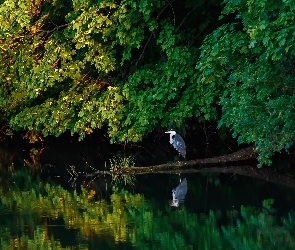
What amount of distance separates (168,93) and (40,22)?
13.3ft

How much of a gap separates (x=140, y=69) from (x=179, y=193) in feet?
15.8

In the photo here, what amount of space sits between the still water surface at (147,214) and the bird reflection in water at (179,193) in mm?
93

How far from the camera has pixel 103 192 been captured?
14.5 metres

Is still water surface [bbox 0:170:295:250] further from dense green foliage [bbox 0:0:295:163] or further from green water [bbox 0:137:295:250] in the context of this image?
dense green foliage [bbox 0:0:295:163]

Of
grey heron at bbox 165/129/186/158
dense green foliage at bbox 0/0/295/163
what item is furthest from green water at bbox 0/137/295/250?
grey heron at bbox 165/129/186/158

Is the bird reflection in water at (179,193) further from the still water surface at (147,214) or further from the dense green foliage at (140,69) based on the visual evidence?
the dense green foliage at (140,69)

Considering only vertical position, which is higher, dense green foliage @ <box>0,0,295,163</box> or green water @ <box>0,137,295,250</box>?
dense green foliage @ <box>0,0,295,163</box>

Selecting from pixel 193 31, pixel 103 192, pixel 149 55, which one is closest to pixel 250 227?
pixel 103 192

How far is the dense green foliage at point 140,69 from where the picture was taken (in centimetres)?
1348

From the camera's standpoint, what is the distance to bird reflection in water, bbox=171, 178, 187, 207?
529 inches

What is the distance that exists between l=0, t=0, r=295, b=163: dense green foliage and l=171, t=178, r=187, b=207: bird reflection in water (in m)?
1.33

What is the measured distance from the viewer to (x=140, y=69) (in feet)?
60.5

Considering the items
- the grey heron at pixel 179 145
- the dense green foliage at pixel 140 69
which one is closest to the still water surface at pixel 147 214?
the dense green foliage at pixel 140 69

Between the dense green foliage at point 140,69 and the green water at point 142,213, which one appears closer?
the green water at point 142,213
